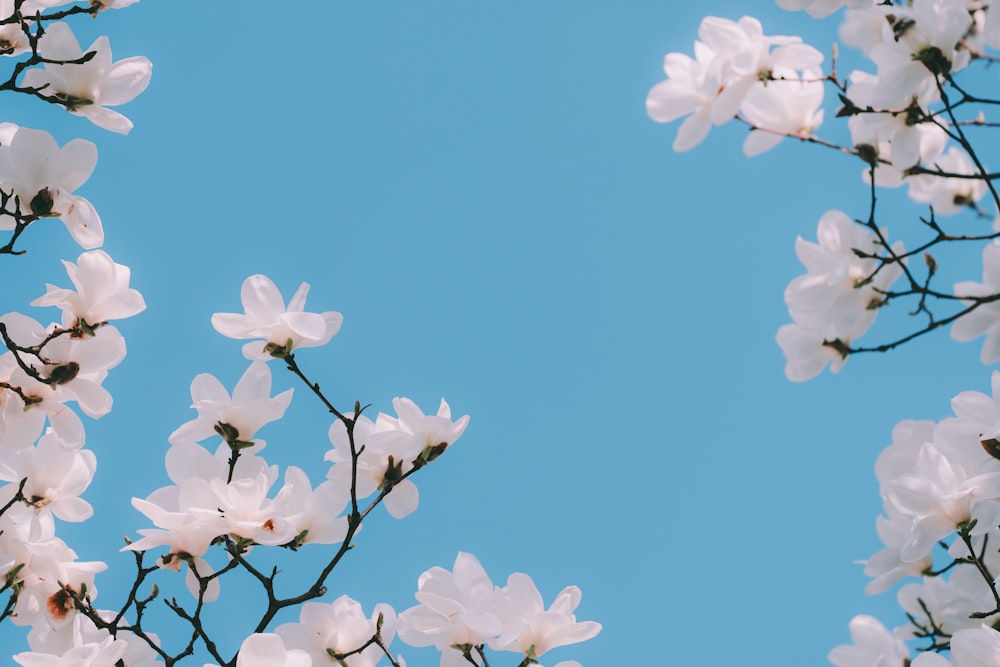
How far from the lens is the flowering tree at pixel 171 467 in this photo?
1.79m

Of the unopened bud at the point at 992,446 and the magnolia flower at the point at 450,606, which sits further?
the unopened bud at the point at 992,446

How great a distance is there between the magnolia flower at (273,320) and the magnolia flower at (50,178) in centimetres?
44

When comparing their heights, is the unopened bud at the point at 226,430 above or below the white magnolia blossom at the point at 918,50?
below

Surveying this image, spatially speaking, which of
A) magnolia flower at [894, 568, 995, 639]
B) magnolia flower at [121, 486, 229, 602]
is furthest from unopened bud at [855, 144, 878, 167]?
magnolia flower at [121, 486, 229, 602]

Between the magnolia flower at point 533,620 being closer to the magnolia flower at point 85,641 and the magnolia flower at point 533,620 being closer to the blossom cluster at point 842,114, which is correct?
the magnolia flower at point 85,641

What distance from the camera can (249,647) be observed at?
158cm

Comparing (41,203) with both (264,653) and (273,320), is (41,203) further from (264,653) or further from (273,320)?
(264,653)

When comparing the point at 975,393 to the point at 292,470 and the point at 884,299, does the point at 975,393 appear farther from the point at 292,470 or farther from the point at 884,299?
the point at 292,470

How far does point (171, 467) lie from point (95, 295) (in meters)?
0.45

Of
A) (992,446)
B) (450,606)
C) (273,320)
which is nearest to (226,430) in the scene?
(273,320)

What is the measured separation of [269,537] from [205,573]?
12.1 inches

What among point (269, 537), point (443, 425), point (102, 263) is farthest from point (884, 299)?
point (102, 263)

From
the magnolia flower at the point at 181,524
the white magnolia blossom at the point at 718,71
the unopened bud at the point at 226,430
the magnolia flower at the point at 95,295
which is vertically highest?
the white magnolia blossom at the point at 718,71

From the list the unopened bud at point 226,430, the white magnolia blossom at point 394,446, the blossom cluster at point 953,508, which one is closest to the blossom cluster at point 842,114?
the blossom cluster at point 953,508
